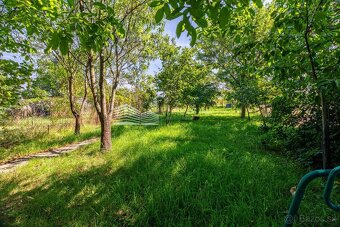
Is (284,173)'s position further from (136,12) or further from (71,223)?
(136,12)

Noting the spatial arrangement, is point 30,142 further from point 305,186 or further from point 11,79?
point 305,186

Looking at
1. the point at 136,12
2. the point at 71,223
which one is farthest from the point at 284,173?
the point at 136,12

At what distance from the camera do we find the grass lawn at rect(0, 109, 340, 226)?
8.81ft

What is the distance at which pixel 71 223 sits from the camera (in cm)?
277

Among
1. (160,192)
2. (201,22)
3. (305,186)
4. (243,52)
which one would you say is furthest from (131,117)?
(305,186)

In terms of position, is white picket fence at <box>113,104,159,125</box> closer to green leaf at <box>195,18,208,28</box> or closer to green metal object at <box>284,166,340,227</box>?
green leaf at <box>195,18,208,28</box>

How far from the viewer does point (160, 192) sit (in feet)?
10.3

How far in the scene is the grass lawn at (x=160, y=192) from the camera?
2.69 meters

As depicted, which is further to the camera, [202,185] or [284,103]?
[284,103]

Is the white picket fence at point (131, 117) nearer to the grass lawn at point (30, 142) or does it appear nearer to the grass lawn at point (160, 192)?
the grass lawn at point (30, 142)

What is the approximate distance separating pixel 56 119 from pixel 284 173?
12.2 metres

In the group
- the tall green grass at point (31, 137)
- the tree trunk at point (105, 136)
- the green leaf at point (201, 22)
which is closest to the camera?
the green leaf at point (201, 22)

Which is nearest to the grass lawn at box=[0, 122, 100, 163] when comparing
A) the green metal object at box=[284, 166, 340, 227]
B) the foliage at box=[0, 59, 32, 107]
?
the foliage at box=[0, 59, 32, 107]

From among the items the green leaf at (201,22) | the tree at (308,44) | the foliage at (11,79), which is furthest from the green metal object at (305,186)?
the foliage at (11,79)
